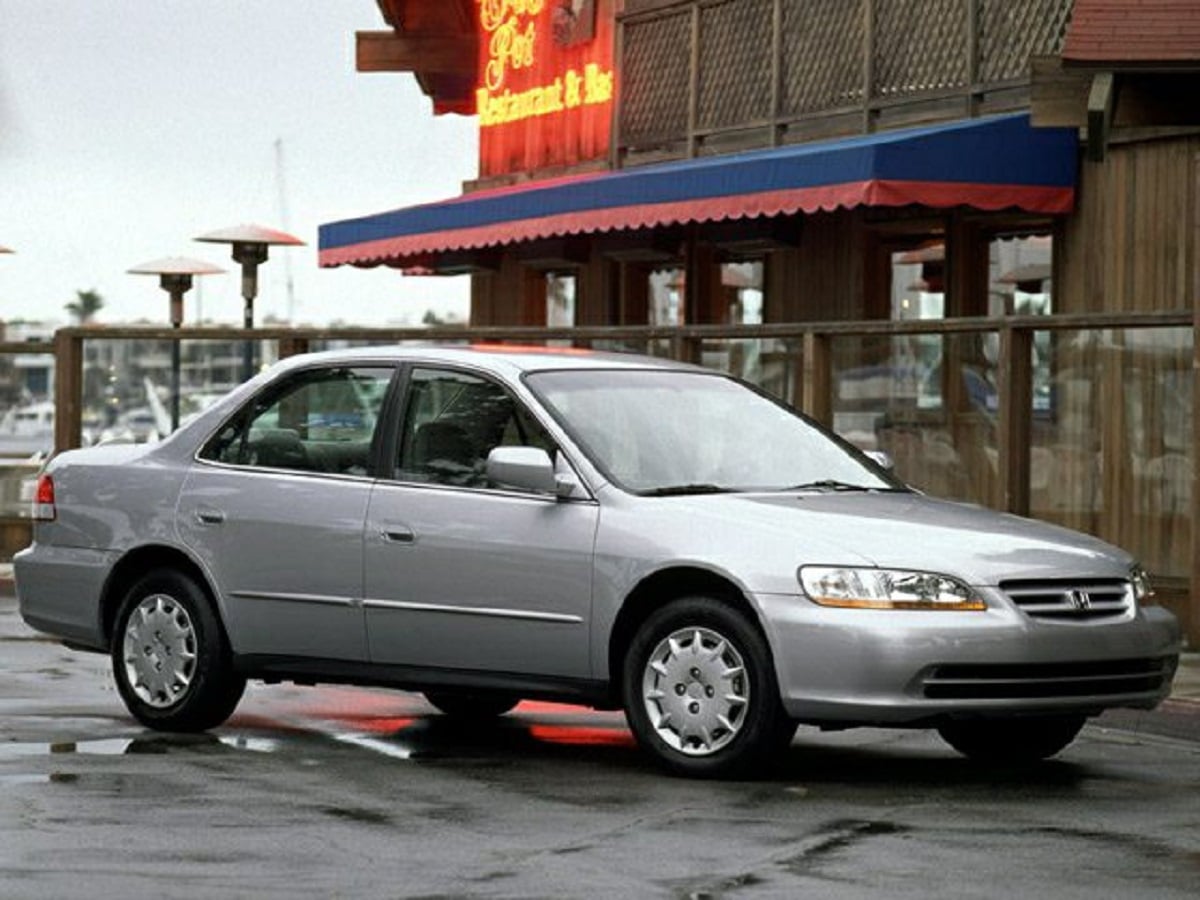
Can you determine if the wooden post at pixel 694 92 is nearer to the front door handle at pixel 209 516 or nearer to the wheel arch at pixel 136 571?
the wheel arch at pixel 136 571

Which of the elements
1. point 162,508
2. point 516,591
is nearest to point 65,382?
point 162,508

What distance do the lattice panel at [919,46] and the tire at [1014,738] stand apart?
11.8m

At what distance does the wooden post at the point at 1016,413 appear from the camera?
17.8 m

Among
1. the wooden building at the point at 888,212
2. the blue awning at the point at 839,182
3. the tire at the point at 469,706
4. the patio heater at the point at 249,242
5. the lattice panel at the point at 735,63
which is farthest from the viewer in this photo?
the patio heater at the point at 249,242

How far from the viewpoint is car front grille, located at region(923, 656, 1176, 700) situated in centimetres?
1074

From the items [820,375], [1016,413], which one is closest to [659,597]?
[1016,413]

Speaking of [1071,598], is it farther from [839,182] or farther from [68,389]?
[68,389]

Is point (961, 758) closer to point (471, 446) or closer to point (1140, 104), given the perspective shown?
point (471, 446)

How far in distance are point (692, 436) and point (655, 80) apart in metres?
16.2

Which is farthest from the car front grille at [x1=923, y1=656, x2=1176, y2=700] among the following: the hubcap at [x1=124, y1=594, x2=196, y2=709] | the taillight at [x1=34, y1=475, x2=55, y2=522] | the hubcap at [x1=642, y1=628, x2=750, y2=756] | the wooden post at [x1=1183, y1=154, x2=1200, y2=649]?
the wooden post at [x1=1183, y1=154, x2=1200, y2=649]

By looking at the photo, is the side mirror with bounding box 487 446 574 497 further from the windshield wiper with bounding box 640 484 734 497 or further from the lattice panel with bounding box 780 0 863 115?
the lattice panel with bounding box 780 0 863 115

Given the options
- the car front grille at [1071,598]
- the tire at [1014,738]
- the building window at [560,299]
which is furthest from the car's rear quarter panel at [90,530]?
the building window at [560,299]

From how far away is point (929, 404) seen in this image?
60.5ft

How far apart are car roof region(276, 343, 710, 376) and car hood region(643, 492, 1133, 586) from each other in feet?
3.75
